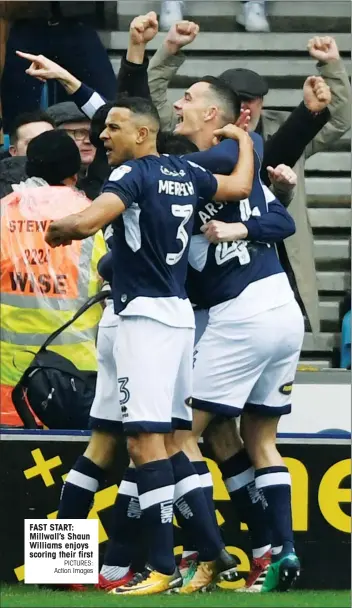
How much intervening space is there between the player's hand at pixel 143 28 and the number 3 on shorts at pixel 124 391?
1.82 metres

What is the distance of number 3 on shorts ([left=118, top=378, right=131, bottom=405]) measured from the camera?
20.0ft

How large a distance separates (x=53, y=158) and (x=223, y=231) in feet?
3.82

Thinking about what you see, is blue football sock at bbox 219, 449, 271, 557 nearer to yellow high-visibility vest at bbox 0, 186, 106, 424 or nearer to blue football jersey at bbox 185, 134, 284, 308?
blue football jersey at bbox 185, 134, 284, 308

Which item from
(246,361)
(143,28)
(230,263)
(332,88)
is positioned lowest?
(246,361)

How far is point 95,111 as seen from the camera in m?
7.21

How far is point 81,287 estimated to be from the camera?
7.23 m

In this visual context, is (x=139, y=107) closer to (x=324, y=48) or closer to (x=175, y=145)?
(x=175, y=145)

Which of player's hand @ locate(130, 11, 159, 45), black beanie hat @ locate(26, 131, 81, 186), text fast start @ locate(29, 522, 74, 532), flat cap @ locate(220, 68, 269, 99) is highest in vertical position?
player's hand @ locate(130, 11, 159, 45)

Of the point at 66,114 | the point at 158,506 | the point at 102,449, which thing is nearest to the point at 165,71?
the point at 66,114

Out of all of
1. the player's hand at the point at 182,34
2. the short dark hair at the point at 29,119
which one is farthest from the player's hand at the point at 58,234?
the short dark hair at the point at 29,119

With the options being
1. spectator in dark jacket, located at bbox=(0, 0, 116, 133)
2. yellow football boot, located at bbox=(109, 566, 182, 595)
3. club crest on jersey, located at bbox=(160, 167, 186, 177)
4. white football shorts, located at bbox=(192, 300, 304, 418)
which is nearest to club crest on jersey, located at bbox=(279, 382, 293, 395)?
white football shorts, located at bbox=(192, 300, 304, 418)

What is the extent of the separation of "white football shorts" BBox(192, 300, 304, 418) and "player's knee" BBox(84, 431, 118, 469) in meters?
0.39

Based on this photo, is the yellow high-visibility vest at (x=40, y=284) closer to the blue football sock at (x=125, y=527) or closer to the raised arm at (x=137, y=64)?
the raised arm at (x=137, y=64)

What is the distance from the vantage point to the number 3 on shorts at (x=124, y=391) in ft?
20.0
